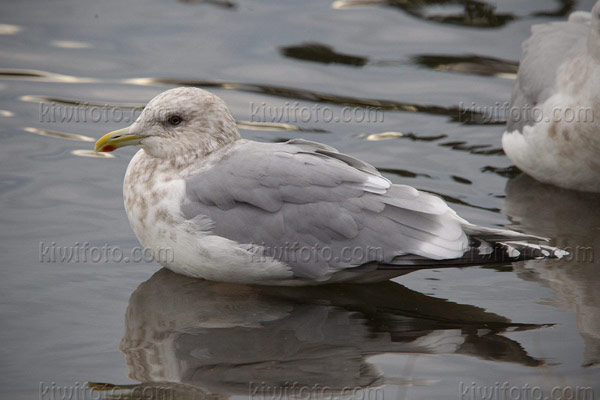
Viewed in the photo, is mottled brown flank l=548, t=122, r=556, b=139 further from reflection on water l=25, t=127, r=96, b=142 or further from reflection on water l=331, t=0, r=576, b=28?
reflection on water l=331, t=0, r=576, b=28

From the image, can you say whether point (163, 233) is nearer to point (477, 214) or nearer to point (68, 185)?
point (68, 185)

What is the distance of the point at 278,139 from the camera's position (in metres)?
8.08

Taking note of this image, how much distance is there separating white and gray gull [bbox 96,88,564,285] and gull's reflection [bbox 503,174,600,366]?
490mm

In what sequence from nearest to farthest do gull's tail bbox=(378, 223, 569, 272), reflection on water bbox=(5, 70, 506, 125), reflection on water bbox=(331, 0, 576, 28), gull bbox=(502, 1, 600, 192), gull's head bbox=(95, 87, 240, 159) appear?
gull's tail bbox=(378, 223, 569, 272)
gull's head bbox=(95, 87, 240, 159)
gull bbox=(502, 1, 600, 192)
reflection on water bbox=(5, 70, 506, 125)
reflection on water bbox=(331, 0, 576, 28)

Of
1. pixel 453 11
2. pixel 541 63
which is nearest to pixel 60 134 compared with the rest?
pixel 541 63

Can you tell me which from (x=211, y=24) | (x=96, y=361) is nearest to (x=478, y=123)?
(x=211, y=24)

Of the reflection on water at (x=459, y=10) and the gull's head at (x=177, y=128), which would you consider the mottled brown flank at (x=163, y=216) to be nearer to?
the gull's head at (x=177, y=128)

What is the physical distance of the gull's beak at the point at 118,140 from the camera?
19.4ft

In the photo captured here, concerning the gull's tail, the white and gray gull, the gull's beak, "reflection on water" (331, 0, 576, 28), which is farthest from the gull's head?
"reflection on water" (331, 0, 576, 28)

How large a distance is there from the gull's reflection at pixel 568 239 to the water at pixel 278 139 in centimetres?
2

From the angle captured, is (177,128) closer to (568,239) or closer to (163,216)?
(163,216)

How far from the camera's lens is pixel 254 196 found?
5.55m

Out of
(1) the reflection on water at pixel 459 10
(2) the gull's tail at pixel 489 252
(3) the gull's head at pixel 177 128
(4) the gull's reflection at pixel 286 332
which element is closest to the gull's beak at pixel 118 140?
(3) the gull's head at pixel 177 128

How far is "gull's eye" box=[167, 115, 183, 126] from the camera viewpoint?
19.4 feet
